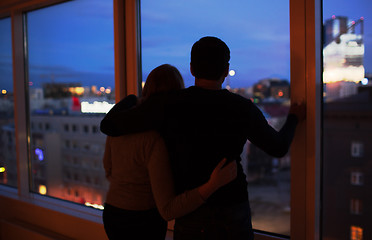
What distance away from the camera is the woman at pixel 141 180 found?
3.39 feet

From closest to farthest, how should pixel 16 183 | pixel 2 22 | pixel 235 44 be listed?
pixel 235 44, pixel 16 183, pixel 2 22

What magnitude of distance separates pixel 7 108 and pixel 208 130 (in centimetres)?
323

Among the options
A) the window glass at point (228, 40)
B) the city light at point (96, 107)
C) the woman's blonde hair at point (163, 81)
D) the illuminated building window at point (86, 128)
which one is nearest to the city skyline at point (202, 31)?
the window glass at point (228, 40)

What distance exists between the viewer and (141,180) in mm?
1140

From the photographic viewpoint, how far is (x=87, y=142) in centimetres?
Answer: 3669

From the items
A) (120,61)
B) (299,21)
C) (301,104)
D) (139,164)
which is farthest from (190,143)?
(120,61)

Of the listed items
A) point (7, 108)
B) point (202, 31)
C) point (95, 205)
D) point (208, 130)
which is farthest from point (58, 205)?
point (208, 130)

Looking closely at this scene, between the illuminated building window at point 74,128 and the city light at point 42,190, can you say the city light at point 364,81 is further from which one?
the illuminated building window at point 74,128

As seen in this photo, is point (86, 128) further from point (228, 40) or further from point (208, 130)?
point (208, 130)

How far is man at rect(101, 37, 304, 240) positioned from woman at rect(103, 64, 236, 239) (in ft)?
0.17

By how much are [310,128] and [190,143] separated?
67 centimetres

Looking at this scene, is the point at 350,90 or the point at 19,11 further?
the point at 19,11

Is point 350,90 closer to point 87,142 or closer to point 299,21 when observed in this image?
point 299,21

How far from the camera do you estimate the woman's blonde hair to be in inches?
44.2
